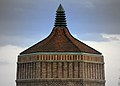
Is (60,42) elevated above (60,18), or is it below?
below

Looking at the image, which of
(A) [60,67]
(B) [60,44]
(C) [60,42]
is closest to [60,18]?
(C) [60,42]

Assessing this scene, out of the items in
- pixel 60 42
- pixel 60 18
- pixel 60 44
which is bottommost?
pixel 60 44

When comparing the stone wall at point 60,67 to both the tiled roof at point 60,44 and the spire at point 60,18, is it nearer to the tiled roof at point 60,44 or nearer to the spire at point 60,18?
the tiled roof at point 60,44

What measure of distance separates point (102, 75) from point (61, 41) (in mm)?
10827

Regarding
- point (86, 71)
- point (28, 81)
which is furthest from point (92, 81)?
point (28, 81)

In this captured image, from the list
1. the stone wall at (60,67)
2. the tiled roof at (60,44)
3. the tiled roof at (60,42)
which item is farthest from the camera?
the tiled roof at (60,42)

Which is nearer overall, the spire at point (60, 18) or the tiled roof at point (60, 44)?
the tiled roof at point (60, 44)

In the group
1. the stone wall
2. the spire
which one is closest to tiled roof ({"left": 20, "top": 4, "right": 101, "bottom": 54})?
the spire

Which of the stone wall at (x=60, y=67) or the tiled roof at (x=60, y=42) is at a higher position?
the tiled roof at (x=60, y=42)

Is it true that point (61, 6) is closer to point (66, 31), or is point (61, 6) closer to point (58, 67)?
point (66, 31)

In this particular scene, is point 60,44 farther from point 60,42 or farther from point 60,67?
point 60,67

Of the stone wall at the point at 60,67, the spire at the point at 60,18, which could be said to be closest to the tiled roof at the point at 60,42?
the spire at the point at 60,18

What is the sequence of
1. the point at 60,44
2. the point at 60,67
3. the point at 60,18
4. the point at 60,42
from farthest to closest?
the point at 60,18
the point at 60,42
the point at 60,44
the point at 60,67

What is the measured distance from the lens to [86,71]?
146250 mm
